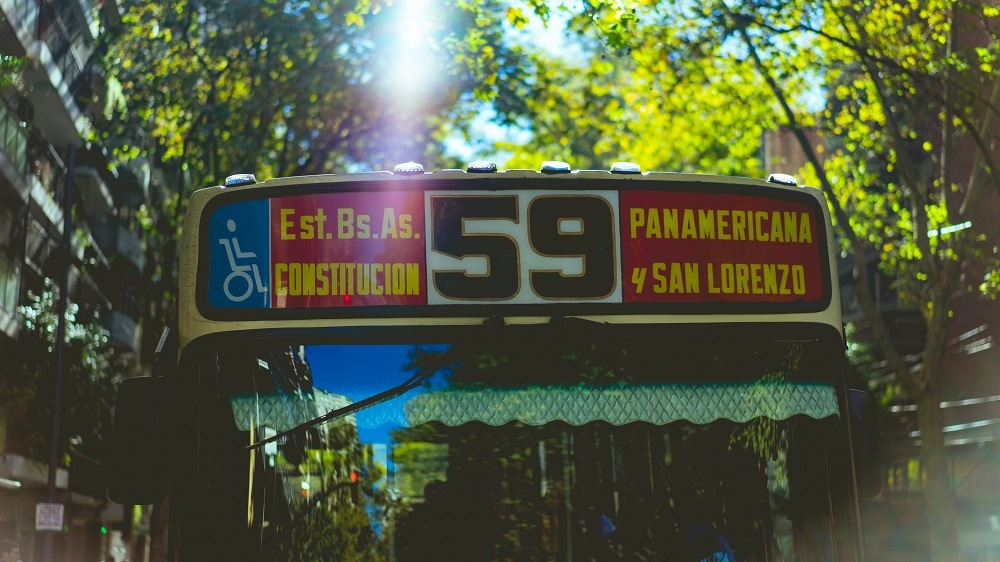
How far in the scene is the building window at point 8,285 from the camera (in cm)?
2248

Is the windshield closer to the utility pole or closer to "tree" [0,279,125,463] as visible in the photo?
the utility pole

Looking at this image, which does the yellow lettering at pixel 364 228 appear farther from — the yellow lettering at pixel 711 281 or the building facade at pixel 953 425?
the building facade at pixel 953 425

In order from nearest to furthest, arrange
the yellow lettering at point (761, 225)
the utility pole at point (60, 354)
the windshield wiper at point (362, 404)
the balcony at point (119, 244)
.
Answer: the windshield wiper at point (362, 404) → the yellow lettering at point (761, 225) → the utility pole at point (60, 354) → the balcony at point (119, 244)

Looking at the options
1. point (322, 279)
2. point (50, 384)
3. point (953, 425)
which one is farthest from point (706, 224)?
point (953, 425)

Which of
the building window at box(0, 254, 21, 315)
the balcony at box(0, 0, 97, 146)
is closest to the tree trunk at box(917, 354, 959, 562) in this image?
the balcony at box(0, 0, 97, 146)

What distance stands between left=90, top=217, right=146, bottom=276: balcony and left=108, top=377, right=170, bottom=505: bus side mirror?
95.8 feet

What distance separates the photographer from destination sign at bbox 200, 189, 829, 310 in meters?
4.41

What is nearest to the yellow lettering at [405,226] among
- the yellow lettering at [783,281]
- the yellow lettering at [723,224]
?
the yellow lettering at [723,224]

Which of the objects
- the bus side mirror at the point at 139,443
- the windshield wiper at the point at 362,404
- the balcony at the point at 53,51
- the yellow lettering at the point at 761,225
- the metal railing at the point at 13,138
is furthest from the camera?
the balcony at the point at 53,51

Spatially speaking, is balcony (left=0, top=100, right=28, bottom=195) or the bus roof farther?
balcony (left=0, top=100, right=28, bottom=195)

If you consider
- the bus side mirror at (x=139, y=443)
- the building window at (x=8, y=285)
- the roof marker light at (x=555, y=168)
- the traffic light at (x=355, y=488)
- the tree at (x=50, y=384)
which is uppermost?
the building window at (x=8, y=285)

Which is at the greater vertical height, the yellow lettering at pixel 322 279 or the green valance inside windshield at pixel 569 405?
the yellow lettering at pixel 322 279

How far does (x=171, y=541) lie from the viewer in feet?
14.0

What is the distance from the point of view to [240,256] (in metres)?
4.46
